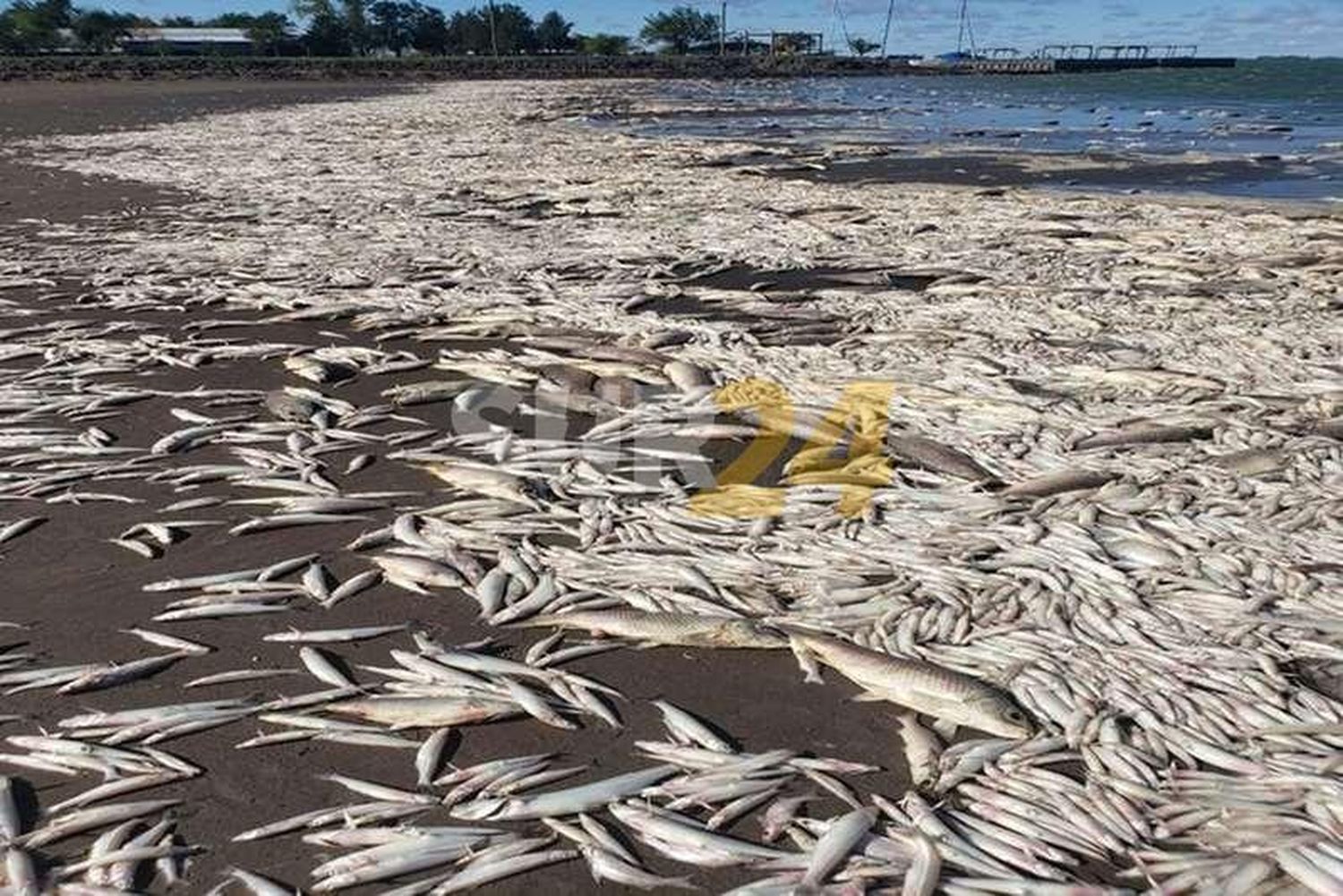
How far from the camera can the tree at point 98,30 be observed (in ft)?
304

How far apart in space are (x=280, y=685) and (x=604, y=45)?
131 m

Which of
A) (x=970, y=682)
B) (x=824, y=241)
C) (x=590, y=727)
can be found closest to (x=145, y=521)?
(x=590, y=727)

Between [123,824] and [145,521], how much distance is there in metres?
2.37

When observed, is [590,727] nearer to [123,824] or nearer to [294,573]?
[123,824]

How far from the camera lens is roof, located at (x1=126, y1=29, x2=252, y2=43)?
102875 mm

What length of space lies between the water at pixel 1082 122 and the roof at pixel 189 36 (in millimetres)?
61614

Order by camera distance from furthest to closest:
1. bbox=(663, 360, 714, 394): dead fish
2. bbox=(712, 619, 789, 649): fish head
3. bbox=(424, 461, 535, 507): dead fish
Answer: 1. bbox=(663, 360, 714, 394): dead fish
2. bbox=(424, 461, 535, 507): dead fish
3. bbox=(712, 619, 789, 649): fish head

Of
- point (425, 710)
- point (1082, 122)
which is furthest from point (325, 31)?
point (425, 710)

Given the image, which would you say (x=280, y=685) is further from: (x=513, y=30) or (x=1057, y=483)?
(x=513, y=30)

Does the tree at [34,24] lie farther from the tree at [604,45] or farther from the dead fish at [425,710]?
the dead fish at [425,710]

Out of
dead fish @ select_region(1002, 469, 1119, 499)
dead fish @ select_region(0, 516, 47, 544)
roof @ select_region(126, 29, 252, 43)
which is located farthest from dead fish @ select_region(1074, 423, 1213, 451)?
roof @ select_region(126, 29, 252, 43)

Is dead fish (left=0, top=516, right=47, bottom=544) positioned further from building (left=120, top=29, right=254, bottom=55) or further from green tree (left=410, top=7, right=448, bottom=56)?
green tree (left=410, top=7, right=448, bottom=56)

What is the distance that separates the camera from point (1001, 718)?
3287 mm

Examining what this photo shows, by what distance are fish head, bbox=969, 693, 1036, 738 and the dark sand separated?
270mm
